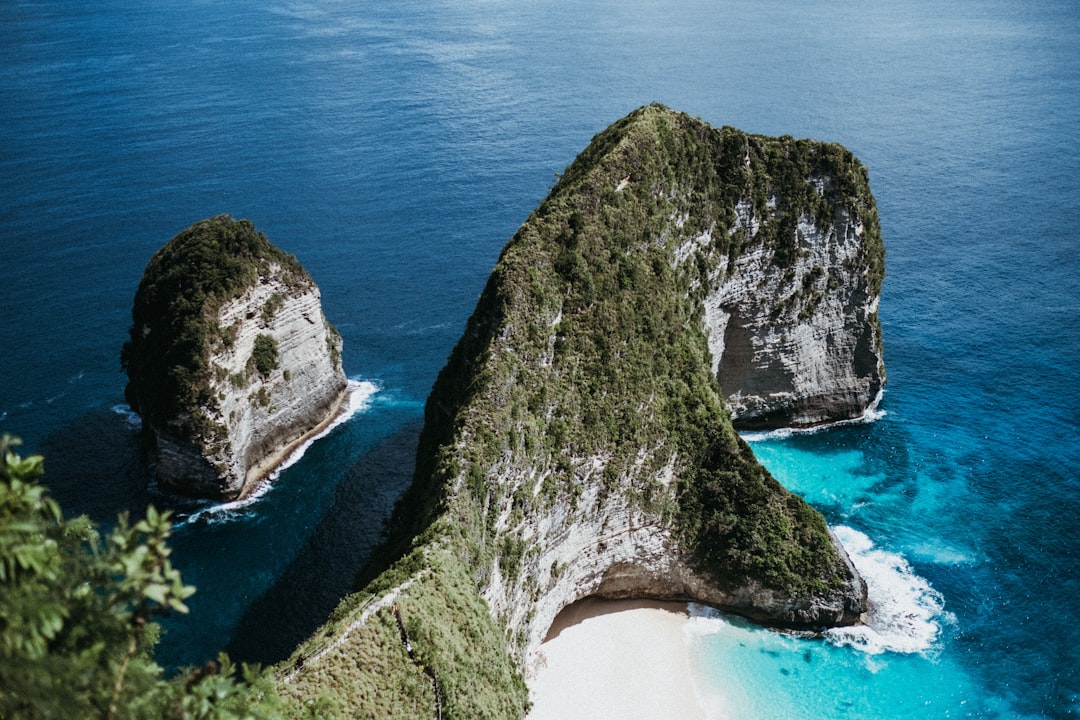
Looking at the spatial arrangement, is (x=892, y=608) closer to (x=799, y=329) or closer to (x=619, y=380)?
(x=619, y=380)

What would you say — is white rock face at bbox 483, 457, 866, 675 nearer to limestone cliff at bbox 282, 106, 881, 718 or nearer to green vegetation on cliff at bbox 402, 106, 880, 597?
limestone cliff at bbox 282, 106, 881, 718

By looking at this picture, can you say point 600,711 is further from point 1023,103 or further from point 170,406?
point 1023,103

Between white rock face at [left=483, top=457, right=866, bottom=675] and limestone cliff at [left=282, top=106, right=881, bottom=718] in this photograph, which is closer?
limestone cliff at [left=282, top=106, right=881, bottom=718]

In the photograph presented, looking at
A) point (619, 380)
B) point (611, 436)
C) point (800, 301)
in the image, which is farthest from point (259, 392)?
point (800, 301)

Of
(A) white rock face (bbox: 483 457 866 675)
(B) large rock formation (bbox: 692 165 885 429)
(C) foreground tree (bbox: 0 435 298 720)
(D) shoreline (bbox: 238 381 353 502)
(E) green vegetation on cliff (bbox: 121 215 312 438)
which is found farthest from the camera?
(B) large rock formation (bbox: 692 165 885 429)

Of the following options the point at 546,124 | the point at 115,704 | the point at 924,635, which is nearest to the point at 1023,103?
the point at 546,124

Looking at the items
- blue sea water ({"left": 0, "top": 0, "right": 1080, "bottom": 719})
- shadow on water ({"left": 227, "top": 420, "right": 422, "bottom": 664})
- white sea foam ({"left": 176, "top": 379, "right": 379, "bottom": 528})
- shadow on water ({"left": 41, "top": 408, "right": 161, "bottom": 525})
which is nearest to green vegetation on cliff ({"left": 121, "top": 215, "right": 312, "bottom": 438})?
shadow on water ({"left": 41, "top": 408, "right": 161, "bottom": 525})
